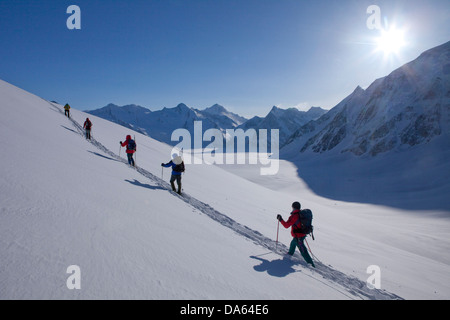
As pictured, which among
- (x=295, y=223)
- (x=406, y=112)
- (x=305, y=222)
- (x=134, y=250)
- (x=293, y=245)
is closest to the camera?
(x=134, y=250)

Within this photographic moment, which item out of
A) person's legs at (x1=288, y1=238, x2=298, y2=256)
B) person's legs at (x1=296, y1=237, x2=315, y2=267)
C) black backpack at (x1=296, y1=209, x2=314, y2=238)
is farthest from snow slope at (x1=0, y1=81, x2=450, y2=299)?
black backpack at (x1=296, y1=209, x2=314, y2=238)

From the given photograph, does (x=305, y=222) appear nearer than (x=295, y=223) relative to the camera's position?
Yes

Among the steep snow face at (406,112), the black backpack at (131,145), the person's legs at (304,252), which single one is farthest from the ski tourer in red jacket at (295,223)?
the steep snow face at (406,112)

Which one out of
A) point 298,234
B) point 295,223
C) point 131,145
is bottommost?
point 298,234

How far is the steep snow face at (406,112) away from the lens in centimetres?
6962

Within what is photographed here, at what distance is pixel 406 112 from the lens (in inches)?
3130

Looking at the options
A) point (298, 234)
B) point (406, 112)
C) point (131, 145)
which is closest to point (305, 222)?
point (298, 234)

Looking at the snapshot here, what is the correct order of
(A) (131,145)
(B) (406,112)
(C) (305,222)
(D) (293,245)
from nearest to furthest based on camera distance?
(C) (305,222)
(D) (293,245)
(A) (131,145)
(B) (406,112)

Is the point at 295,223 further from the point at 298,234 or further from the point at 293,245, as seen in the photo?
the point at 293,245

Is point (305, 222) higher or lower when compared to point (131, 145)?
lower

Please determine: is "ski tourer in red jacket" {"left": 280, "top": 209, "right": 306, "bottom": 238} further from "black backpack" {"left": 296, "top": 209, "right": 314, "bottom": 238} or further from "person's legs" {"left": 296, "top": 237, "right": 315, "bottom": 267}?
"person's legs" {"left": 296, "top": 237, "right": 315, "bottom": 267}

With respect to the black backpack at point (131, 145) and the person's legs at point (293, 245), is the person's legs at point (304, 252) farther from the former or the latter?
the black backpack at point (131, 145)
